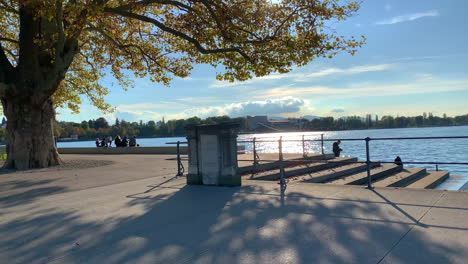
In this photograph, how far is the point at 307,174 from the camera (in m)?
11.4

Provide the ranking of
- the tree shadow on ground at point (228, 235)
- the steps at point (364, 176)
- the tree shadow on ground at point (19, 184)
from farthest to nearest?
the steps at point (364, 176) → the tree shadow on ground at point (19, 184) → the tree shadow on ground at point (228, 235)

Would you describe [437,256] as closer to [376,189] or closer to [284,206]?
[284,206]

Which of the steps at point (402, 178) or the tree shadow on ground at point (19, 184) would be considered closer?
the tree shadow on ground at point (19, 184)

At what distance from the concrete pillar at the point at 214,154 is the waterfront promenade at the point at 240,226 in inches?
16.3

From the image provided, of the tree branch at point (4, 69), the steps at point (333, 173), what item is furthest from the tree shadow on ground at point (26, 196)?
the tree branch at point (4, 69)

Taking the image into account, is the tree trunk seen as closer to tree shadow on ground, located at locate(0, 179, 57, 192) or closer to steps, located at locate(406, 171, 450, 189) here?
tree shadow on ground, located at locate(0, 179, 57, 192)

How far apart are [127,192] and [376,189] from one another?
549cm

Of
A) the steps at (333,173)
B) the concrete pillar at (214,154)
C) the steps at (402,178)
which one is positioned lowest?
the steps at (402,178)

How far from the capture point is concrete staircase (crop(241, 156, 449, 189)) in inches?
423

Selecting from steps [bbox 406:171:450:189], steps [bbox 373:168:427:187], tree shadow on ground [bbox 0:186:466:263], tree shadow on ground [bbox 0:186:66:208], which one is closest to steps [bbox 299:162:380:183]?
steps [bbox 373:168:427:187]

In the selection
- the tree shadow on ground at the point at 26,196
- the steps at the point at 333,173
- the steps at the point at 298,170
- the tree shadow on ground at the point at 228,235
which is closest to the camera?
the tree shadow on ground at the point at 228,235

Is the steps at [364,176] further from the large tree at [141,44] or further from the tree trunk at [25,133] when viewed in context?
the tree trunk at [25,133]

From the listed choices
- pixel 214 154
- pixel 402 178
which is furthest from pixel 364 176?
pixel 214 154

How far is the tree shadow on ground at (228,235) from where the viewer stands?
12.6 feet
